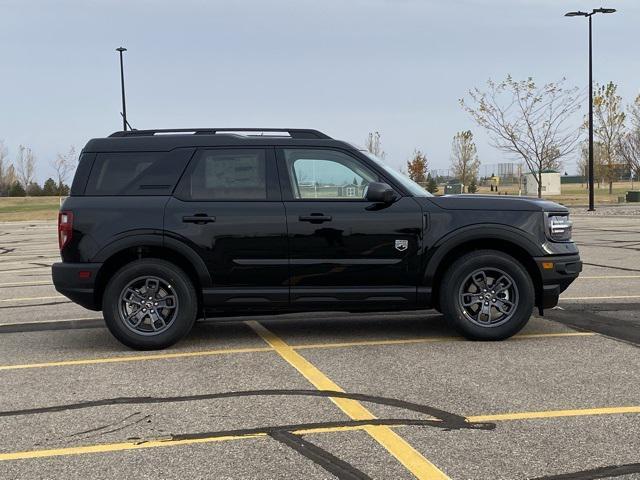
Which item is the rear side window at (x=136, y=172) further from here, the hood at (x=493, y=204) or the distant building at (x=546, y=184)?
the distant building at (x=546, y=184)

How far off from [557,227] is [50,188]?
7775 cm

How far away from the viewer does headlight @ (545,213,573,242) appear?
21.2 ft

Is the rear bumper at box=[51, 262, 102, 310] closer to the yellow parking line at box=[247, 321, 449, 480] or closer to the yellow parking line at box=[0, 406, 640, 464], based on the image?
the yellow parking line at box=[247, 321, 449, 480]

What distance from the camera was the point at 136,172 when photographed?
21.0 feet

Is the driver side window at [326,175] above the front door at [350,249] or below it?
above

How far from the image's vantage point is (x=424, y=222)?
6.34 m

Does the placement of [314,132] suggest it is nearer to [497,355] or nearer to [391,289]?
[391,289]

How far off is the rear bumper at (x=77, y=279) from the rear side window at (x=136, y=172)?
0.68 meters

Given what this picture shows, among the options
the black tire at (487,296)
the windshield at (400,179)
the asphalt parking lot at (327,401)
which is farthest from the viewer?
the windshield at (400,179)

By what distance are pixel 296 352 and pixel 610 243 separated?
1290 cm

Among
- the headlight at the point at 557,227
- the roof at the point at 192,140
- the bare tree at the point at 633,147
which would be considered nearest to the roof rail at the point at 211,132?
the roof at the point at 192,140

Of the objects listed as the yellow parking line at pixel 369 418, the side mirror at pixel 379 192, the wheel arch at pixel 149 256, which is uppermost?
the side mirror at pixel 379 192

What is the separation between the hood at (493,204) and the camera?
6410 millimetres

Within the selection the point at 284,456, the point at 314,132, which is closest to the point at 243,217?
the point at 314,132
